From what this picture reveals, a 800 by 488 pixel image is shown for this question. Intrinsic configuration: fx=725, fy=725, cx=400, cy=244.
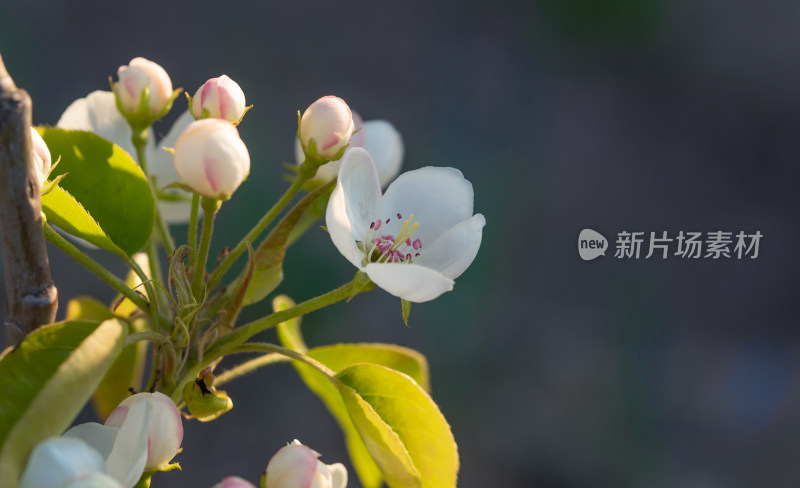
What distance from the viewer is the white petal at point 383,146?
2.10 ft

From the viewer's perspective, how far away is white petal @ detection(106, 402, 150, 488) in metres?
0.38

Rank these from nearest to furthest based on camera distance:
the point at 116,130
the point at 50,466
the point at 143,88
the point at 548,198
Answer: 1. the point at 50,466
2. the point at 143,88
3. the point at 116,130
4. the point at 548,198

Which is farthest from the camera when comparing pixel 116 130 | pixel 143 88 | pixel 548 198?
pixel 548 198

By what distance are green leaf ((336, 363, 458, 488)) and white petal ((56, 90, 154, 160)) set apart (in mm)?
323

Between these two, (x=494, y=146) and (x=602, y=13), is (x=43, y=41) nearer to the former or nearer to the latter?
(x=494, y=146)

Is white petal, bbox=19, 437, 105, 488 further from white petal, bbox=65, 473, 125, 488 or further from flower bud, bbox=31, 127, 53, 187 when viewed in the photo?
flower bud, bbox=31, 127, 53, 187

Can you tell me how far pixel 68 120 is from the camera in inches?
24.0

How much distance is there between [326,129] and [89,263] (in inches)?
7.0

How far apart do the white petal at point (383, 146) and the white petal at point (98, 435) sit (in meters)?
0.32

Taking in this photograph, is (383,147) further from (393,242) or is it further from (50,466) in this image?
(50,466)

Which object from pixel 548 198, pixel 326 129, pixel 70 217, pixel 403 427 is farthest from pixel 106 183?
pixel 548 198

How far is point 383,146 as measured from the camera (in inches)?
25.4

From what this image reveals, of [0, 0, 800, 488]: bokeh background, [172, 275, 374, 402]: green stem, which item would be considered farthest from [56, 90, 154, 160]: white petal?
[0, 0, 800, 488]: bokeh background

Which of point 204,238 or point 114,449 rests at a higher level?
point 204,238
